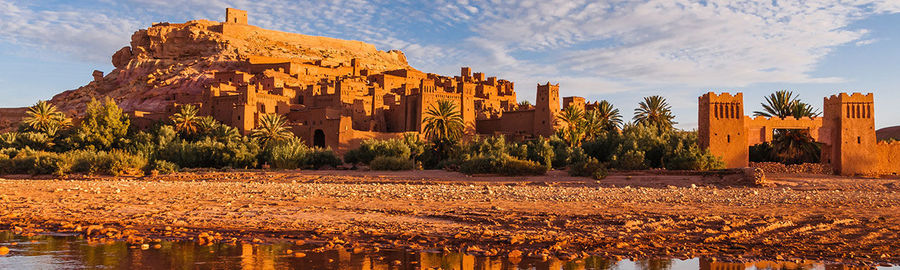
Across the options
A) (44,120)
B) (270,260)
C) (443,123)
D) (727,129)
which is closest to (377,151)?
(443,123)

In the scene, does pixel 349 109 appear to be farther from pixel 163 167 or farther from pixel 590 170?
pixel 590 170

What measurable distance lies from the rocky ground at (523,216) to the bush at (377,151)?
11408 mm

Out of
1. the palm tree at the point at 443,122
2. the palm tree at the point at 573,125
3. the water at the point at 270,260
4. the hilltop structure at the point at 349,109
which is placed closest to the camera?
the water at the point at 270,260

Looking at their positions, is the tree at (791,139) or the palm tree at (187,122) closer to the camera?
the tree at (791,139)

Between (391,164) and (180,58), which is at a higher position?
(180,58)

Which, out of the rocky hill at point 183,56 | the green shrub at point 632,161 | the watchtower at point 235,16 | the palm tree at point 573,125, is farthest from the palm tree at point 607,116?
the watchtower at point 235,16

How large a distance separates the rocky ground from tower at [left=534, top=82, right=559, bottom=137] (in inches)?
848

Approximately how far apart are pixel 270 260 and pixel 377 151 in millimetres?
23709

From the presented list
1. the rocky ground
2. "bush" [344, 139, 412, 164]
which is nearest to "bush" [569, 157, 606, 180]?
the rocky ground

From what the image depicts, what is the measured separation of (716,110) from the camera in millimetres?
23688

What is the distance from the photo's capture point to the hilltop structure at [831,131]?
23.2 m

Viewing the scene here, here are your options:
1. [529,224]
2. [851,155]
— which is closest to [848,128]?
[851,155]

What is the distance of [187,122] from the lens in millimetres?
40812

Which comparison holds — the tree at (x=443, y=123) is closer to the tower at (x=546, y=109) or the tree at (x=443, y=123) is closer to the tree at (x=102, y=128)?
the tower at (x=546, y=109)
